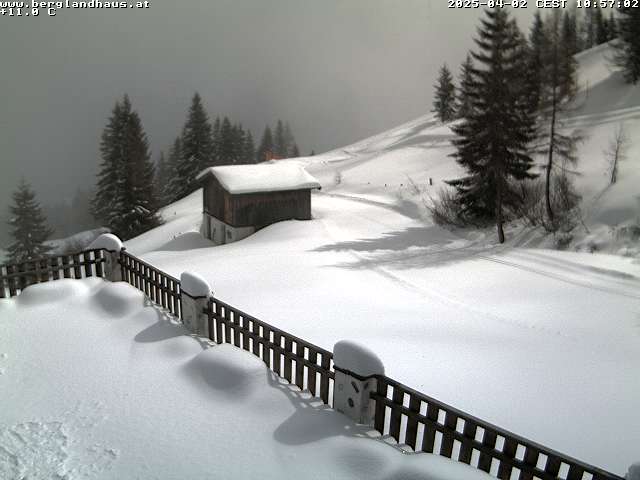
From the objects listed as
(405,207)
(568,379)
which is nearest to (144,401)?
(568,379)

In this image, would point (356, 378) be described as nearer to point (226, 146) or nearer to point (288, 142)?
point (226, 146)

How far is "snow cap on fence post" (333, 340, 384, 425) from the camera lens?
18.7 feet

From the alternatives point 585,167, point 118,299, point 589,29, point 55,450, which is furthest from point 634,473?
point 589,29

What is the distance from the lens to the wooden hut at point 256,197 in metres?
26.1

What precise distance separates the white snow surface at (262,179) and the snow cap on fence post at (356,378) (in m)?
20.3

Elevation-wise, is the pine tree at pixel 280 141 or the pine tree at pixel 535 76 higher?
the pine tree at pixel 535 76

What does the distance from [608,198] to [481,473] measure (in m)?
21.0

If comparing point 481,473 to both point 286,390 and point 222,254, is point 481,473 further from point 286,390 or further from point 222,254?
point 222,254

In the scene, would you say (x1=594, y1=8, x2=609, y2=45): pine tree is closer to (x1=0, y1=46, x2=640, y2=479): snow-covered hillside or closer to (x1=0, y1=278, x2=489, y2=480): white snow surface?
(x1=0, y1=46, x2=640, y2=479): snow-covered hillside

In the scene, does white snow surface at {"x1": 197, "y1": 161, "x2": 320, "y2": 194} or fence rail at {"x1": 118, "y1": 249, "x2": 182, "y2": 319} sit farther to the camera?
white snow surface at {"x1": 197, "y1": 161, "x2": 320, "y2": 194}

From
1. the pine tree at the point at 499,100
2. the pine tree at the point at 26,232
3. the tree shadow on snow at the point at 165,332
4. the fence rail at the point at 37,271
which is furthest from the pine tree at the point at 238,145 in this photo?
the tree shadow on snow at the point at 165,332

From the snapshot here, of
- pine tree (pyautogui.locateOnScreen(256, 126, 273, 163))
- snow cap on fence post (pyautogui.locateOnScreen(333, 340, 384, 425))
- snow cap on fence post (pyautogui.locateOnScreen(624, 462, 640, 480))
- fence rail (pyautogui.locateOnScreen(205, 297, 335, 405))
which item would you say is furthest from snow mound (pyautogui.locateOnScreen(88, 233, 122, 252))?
pine tree (pyautogui.locateOnScreen(256, 126, 273, 163))

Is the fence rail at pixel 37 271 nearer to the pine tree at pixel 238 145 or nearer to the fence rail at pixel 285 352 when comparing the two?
the fence rail at pixel 285 352

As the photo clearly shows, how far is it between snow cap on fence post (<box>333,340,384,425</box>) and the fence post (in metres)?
3.08
